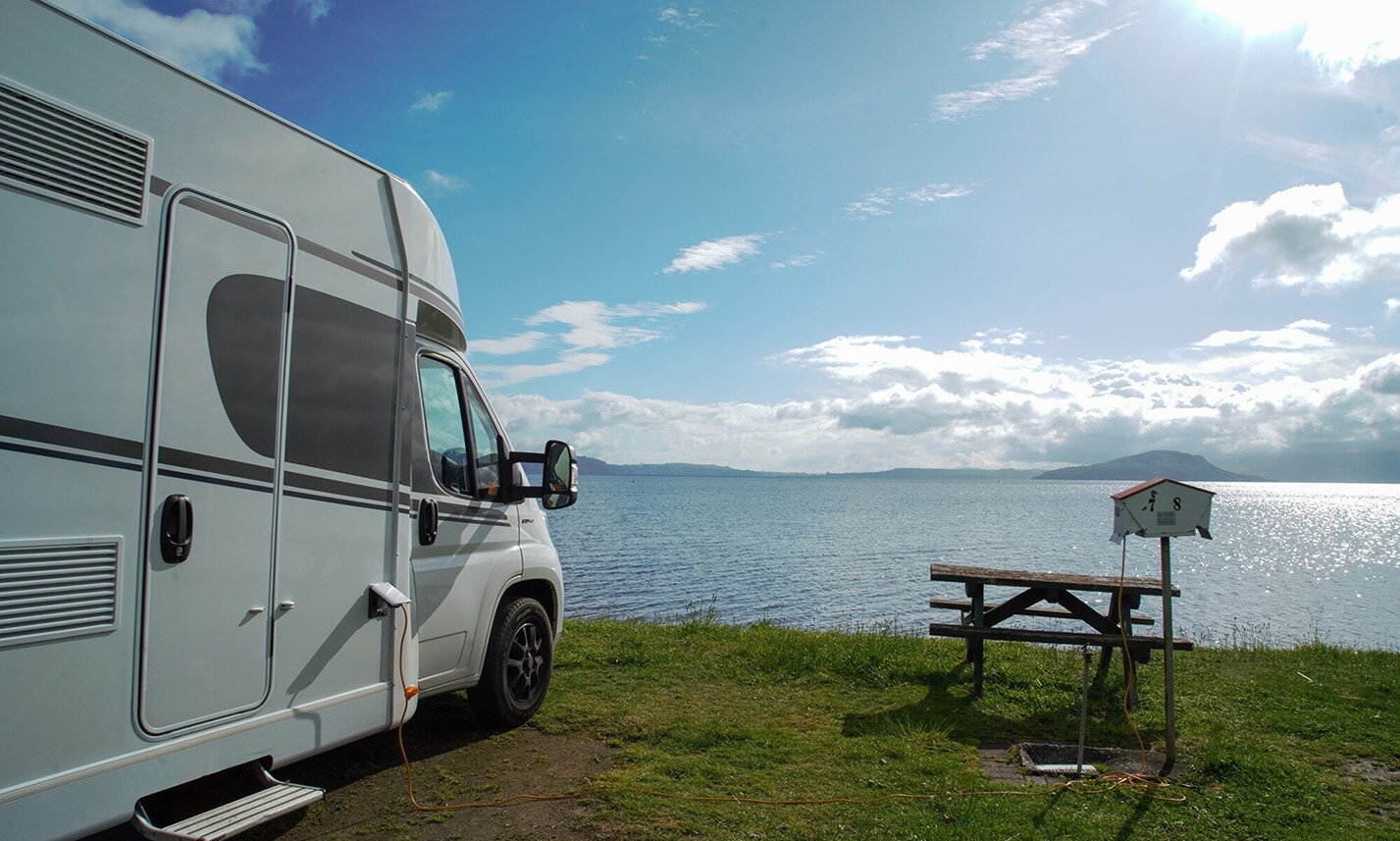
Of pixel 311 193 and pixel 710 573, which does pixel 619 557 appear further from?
pixel 311 193

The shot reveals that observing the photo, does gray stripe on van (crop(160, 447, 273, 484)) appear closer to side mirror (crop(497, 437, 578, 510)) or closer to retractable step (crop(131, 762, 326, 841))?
retractable step (crop(131, 762, 326, 841))

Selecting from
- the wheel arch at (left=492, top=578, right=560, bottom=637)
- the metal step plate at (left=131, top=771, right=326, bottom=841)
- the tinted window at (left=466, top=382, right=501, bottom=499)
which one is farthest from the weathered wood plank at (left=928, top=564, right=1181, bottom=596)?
the metal step plate at (left=131, top=771, right=326, bottom=841)

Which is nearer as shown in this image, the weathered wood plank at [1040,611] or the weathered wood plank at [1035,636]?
the weathered wood plank at [1035,636]

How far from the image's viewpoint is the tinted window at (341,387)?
13.5 feet

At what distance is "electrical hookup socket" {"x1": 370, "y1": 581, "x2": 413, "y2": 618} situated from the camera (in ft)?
15.0

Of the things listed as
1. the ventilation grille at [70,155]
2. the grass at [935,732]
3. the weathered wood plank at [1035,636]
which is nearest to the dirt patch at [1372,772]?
the grass at [935,732]

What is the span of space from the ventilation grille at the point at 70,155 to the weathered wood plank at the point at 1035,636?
6.19 m

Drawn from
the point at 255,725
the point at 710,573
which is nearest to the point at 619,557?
the point at 710,573

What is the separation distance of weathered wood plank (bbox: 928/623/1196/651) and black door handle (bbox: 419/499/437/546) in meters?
4.16

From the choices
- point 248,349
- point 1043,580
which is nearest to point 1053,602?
point 1043,580

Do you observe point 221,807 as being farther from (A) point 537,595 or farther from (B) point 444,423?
(A) point 537,595

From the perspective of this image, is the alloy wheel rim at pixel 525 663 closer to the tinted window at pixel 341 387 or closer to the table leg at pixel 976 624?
the tinted window at pixel 341 387

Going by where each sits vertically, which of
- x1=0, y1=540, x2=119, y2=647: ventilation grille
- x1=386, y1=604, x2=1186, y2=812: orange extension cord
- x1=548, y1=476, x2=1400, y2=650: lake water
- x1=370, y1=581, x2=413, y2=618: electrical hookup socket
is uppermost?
x1=0, y1=540, x2=119, y2=647: ventilation grille

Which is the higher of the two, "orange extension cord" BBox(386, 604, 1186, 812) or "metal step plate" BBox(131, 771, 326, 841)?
"metal step plate" BBox(131, 771, 326, 841)
